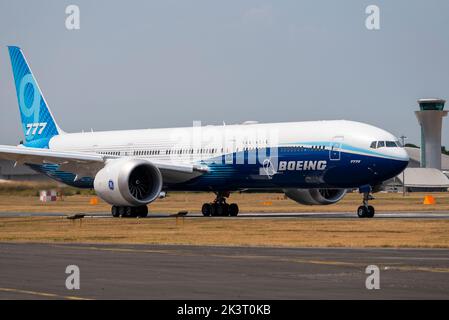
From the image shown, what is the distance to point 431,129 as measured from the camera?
189 metres

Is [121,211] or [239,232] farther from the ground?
[121,211]

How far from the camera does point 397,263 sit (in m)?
24.3

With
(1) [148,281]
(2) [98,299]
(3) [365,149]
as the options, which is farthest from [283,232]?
(2) [98,299]

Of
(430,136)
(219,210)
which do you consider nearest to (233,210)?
(219,210)

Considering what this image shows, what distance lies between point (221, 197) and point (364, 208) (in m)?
9.84

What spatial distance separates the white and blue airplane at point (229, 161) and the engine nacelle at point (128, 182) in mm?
50

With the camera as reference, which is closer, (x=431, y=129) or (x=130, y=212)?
(x=130, y=212)

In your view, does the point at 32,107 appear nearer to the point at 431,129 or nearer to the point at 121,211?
the point at 121,211

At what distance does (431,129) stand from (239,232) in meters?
155

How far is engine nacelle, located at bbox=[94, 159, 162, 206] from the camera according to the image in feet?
165

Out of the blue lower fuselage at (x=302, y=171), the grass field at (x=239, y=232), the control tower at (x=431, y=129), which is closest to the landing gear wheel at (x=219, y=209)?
the blue lower fuselage at (x=302, y=171)

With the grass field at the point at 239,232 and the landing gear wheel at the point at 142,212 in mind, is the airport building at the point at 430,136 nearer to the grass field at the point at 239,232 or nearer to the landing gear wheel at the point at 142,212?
the landing gear wheel at the point at 142,212
